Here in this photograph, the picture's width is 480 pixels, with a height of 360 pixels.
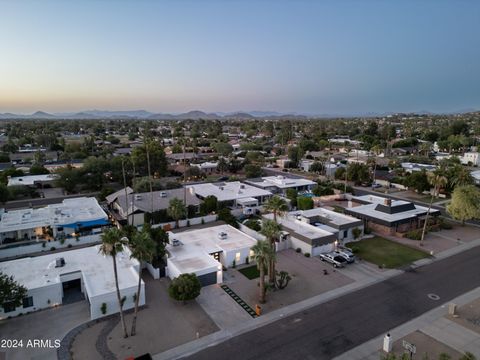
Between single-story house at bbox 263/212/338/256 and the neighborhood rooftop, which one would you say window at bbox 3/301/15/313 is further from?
single-story house at bbox 263/212/338/256

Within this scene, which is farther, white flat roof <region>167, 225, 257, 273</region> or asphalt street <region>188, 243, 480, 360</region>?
white flat roof <region>167, 225, 257, 273</region>

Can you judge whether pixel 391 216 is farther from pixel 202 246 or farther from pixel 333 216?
pixel 202 246

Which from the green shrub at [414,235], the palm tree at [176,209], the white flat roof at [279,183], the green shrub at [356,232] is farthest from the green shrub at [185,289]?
the white flat roof at [279,183]

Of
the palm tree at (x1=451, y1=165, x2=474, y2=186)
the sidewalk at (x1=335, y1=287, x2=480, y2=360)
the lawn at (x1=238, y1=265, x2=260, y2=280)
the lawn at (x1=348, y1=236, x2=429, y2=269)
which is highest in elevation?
the palm tree at (x1=451, y1=165, x2=474, y2=186)

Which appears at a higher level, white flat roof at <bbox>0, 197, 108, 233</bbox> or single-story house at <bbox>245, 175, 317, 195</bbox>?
white flat roof at <bbox>0, 197, 108, 233</bbox>

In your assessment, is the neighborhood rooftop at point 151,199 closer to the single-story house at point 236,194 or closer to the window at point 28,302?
the single-story house at point 236,194

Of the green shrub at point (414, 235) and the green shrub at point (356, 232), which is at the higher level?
the green shrub at point (356, 232)

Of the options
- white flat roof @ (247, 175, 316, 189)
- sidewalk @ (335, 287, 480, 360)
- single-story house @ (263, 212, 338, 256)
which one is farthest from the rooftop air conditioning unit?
white flat roof @ (247, 175, 316, 189)
